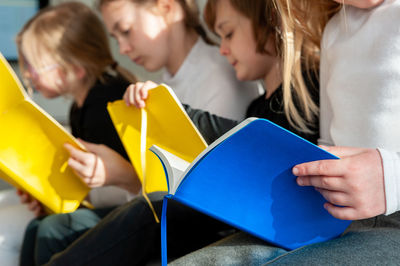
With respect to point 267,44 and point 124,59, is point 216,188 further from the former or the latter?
point 124,59

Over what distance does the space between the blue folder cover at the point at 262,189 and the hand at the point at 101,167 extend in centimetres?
40

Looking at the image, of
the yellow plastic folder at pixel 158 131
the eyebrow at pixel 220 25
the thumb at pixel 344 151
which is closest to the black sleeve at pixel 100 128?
the yellow plastic folder at pixel 158 131

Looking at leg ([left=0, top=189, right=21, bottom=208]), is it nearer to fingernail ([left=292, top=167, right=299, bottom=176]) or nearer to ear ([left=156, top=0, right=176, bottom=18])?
ear ([left=156, top=0, right=176, bottom=18])

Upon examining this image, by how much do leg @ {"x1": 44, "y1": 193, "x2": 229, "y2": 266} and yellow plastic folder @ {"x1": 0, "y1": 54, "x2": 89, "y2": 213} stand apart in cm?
16

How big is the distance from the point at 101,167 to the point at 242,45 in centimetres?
37

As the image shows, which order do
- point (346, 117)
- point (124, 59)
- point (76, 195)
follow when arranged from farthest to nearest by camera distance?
point (124, 59), point (76, 195), point (346, 117)

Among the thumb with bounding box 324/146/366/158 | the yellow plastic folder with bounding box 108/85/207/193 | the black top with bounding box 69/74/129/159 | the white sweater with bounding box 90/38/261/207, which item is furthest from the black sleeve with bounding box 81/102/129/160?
the thumb with bounding box 324/146/366/158

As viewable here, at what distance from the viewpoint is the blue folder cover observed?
0.46 meters

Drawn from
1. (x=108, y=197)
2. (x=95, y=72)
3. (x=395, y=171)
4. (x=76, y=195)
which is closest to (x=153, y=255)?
(x=76, y=195)

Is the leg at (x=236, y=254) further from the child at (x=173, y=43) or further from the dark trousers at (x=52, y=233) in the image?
the child at (x=173, y=43)

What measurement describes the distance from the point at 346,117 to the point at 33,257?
659 mm

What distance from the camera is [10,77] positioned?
73cm

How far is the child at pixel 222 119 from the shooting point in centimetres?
73

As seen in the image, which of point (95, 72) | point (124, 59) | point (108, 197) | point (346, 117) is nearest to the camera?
point (346, 117)
